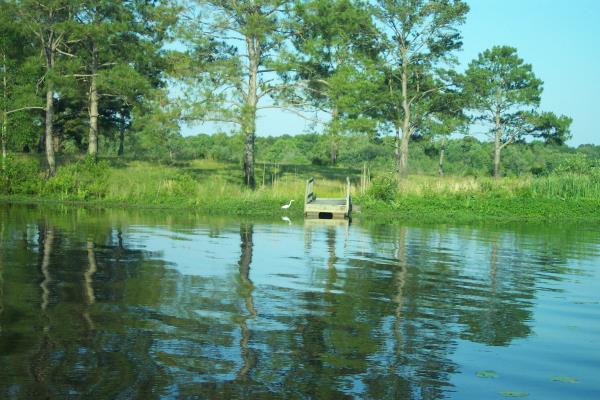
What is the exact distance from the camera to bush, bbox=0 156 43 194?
113 ft

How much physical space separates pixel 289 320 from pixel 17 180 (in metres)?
28.7

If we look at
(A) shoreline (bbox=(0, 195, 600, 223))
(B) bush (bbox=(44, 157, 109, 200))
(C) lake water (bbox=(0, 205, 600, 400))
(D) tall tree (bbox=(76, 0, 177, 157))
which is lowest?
(C) lake water (bbox=(0, 205, 600, 400))

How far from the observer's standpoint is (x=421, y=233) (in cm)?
2359

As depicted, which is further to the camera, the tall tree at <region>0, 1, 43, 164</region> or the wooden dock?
the tall tree at <region>0, 1, 43, 164</region>

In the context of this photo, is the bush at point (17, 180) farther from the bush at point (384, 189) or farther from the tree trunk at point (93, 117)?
the bush at point (384, 189)

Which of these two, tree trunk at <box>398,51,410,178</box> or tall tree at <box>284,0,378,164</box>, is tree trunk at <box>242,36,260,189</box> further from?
tree trunk at <box>398,51,410,178</box>

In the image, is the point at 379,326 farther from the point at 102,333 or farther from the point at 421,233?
the point at 421,233

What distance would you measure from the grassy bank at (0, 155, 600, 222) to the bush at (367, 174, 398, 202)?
0.15ft

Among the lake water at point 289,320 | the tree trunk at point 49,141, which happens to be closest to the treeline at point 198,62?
the tree trunk at point 49,141

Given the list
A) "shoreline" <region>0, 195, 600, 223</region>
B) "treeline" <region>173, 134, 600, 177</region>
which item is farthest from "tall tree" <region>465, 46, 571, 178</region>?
"shoreline" <region>0, 195, 600, 223</region>

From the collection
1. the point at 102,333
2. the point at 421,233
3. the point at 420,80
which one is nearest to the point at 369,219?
the point at 421,233

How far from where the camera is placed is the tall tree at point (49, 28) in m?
38.6

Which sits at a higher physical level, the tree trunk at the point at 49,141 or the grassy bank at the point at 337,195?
the tree trunk at the point at 49,141

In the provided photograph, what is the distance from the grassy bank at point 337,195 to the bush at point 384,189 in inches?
1.8
